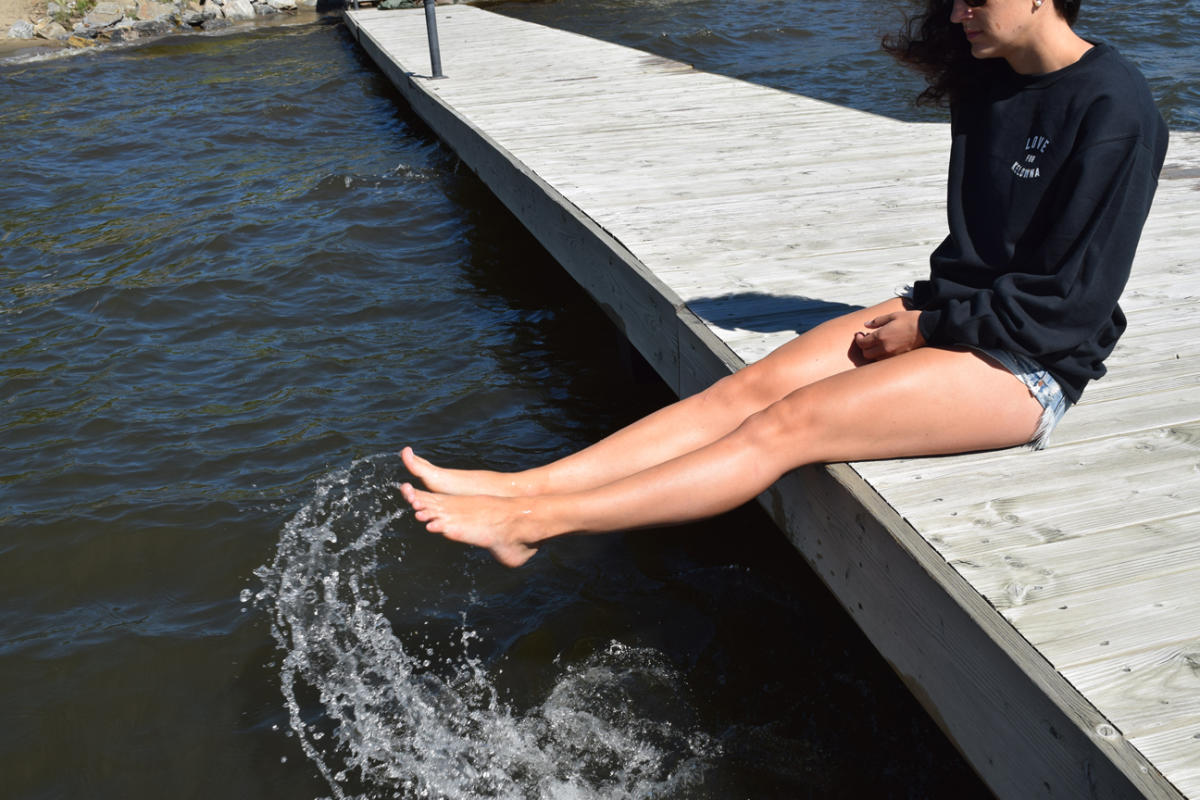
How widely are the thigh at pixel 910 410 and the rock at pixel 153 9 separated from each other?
16.5 metres

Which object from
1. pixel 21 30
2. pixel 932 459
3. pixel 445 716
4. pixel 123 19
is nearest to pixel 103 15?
pixel 123 19

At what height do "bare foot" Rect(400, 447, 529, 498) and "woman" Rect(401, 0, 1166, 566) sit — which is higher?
"woman" Rect(401, 0, 1166, 566)

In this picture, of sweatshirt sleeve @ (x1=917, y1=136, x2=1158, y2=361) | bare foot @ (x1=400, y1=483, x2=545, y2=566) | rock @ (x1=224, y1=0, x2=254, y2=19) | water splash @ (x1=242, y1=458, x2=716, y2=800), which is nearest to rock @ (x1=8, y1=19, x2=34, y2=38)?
rock @ (x1=224, y1=0, x2=254, y2=19)

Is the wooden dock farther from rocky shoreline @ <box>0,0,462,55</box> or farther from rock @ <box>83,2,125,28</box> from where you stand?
rock @ <box>83,2,125,28</box>

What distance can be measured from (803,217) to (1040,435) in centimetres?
227

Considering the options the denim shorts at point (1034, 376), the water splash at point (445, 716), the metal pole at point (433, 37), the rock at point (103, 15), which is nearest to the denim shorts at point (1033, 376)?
the denim shorts at point (1034, 376)

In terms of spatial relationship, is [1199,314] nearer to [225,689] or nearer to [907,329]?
[907,329]

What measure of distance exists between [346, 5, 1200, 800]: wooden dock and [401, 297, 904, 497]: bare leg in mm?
260

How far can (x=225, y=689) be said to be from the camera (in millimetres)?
3404

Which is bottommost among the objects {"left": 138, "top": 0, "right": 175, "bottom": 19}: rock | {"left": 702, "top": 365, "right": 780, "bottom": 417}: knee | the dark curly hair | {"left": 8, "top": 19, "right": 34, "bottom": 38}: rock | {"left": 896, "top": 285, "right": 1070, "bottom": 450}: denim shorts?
{"left": 702, "top": 365, "right": 780, "bottom": 417}: knee

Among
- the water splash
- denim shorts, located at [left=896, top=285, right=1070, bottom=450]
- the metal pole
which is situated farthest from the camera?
the metal pole

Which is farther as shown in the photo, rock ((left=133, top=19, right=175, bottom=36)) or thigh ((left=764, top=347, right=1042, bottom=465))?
rock ((left=133, top=19, right=175, bottom=36))

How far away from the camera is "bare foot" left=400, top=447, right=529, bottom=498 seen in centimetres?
280

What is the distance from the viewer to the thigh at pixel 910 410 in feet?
8.18
